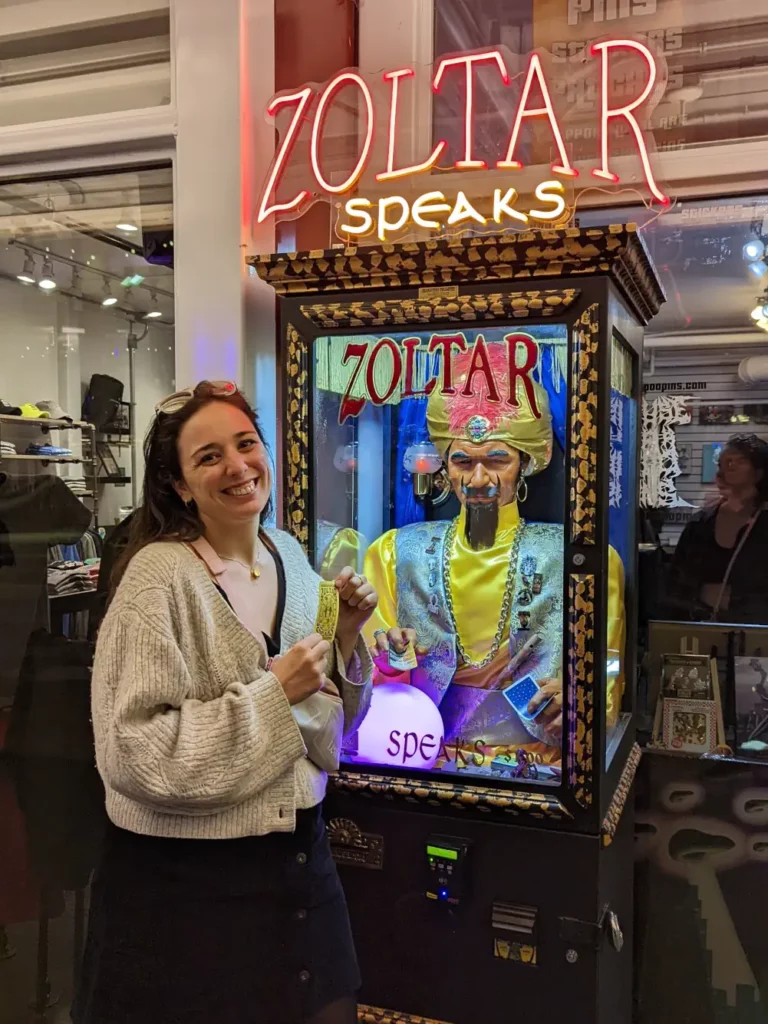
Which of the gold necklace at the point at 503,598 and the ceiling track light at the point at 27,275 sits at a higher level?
the ceiling track light at the point at 27,275

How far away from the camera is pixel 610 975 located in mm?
1912

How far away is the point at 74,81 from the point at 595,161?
179 cm

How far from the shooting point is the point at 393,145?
2033 millimetres

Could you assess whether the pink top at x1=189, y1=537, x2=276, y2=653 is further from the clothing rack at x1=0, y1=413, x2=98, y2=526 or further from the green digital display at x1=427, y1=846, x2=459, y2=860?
the clothing rack at x1=0, y1=413, x2=98, y2=526

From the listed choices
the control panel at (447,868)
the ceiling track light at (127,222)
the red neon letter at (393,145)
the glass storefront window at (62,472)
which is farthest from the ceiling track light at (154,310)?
the control panel at (447,868)

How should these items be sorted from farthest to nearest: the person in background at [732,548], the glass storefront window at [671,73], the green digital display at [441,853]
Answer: the person in background at [732,548] → the glass storefront window at [671,73] → the green digital display at [441,853]

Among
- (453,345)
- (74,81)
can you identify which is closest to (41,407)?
(74,81)

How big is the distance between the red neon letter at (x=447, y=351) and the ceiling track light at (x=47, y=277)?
1761mm

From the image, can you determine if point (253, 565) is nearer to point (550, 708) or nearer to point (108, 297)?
point (550, 708)

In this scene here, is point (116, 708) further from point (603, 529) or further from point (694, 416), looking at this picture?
point (694, 416)

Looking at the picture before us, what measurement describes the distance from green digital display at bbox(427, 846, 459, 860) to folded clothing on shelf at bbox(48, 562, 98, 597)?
1.69m

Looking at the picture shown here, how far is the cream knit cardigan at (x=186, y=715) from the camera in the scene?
123 cm

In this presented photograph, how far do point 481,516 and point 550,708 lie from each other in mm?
490

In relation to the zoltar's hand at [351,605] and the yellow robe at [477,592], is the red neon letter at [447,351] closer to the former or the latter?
the yellow robe at [477,592]
